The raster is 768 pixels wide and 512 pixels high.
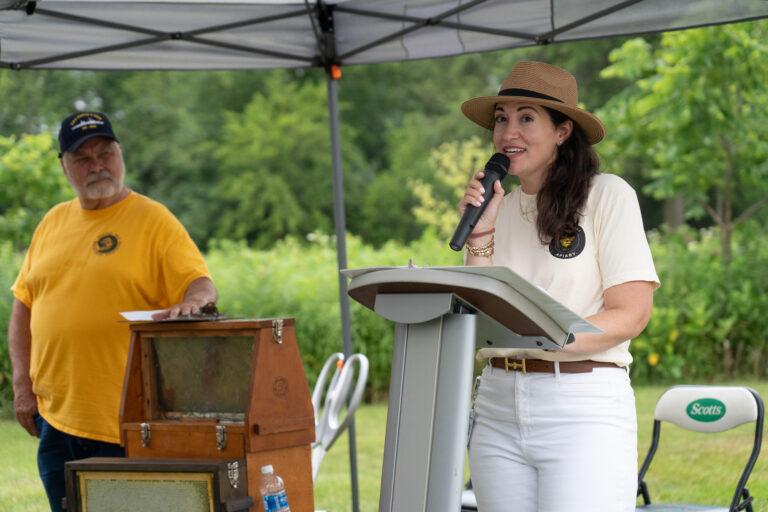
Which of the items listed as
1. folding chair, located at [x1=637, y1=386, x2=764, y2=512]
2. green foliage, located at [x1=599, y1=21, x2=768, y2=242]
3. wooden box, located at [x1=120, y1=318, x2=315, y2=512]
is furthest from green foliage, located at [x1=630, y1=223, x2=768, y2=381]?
wooden box, located at [x1=120, y1=318, x2=315, y2=512]

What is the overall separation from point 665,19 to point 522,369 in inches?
91.6

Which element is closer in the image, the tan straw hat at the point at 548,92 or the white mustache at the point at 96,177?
the tan straw hat at the point at 548,92

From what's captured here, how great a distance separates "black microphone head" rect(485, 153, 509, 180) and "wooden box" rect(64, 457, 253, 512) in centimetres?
106

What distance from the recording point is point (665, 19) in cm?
445

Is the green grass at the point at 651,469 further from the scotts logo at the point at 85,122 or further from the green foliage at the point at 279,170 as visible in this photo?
the green foliage at the point at 279,170

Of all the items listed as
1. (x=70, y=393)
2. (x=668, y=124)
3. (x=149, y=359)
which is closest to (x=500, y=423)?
(x=149, y=359)

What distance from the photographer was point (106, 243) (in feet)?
13.0

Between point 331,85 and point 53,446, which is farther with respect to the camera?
point 331,85

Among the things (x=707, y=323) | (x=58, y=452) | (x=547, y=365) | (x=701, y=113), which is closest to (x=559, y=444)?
(x=547, y=365)

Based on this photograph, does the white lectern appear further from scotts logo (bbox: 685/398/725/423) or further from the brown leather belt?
scotts logo (bbox: 685/398/725/423)

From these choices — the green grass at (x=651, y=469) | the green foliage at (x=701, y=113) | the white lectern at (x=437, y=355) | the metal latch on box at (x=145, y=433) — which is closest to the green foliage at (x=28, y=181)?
the green grass at (x=651, y=469)

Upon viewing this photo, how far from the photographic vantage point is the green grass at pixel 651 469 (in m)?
5.22

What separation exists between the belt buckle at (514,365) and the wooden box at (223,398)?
0.73m

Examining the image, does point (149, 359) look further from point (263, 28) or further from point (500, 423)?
point (263, 28)
